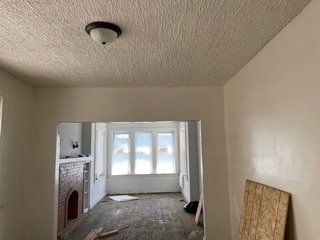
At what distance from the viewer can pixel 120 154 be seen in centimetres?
885

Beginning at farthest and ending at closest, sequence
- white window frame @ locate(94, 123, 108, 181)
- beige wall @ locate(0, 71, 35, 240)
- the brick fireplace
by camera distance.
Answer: white window frame @ locate(94, 123, 108, 181)
the brick fireplace
beige wall @ locate(0, 71, 35, 240)

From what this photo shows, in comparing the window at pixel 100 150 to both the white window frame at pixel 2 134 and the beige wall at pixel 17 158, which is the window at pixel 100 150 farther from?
the white window frame at pixel 2 134

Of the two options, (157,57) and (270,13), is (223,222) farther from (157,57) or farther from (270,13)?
(270,13)

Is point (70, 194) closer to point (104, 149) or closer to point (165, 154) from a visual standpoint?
point (104, 149)

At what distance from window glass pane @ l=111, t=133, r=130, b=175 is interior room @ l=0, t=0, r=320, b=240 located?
5.34m

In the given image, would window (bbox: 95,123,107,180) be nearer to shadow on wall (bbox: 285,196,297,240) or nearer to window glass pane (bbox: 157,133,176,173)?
window glass pane (bbox: 157,133,176,173)

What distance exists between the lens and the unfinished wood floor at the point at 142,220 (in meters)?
4.45

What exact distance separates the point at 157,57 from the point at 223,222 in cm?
252

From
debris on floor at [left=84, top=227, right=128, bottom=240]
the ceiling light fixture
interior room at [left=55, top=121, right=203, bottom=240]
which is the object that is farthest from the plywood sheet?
debris on floor at [left=84, top=227, right=128, bottom=240]

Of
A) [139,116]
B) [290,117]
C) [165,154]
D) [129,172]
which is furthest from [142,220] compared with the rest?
[290,117]

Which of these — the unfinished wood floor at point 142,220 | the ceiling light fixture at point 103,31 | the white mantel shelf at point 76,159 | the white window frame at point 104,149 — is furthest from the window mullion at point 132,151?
the ceiling light fixture at point 103,31

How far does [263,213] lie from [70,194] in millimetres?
4058

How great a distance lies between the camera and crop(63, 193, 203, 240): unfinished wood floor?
445 centimetres

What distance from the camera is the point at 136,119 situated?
3617 millimetres
